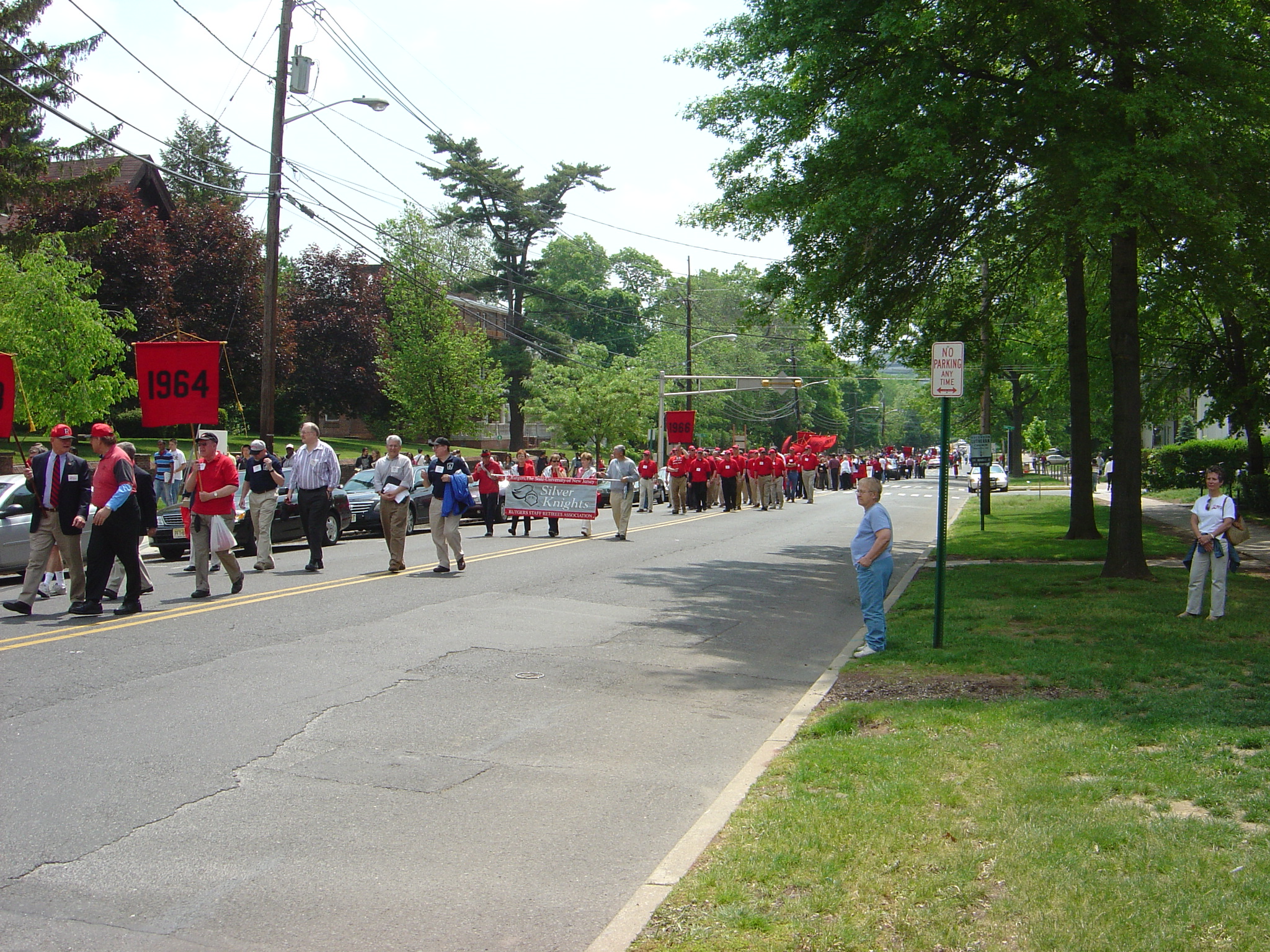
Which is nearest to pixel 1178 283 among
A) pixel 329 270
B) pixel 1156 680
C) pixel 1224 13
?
pixel 1224 13

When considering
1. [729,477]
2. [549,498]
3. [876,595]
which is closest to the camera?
[876,595]

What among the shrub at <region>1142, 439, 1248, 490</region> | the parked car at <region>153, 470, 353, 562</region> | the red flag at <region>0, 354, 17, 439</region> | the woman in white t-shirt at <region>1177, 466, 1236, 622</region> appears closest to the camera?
the woman in white t-shirt at <region>1177, 466, 1236, 622</region>

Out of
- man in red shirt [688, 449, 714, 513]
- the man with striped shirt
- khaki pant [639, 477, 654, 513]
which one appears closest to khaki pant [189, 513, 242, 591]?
the man with striped shirt

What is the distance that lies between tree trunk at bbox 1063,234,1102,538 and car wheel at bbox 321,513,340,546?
13846 millimetres

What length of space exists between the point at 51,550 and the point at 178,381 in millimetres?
5155

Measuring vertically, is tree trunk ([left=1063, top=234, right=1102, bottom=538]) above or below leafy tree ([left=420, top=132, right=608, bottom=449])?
below

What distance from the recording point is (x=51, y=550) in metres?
11.7

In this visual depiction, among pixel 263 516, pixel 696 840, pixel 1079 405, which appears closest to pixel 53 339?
pixel 263 516

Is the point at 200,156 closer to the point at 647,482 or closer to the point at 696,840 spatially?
the point at 647,482

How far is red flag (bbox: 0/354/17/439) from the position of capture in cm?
1335

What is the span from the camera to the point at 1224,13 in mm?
15148

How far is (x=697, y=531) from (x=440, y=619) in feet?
45.9

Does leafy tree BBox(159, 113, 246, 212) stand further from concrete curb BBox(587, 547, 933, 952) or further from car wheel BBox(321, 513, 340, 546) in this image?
concrete curb BBox(587, 547, 933, 952)

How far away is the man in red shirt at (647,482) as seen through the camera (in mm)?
33062
